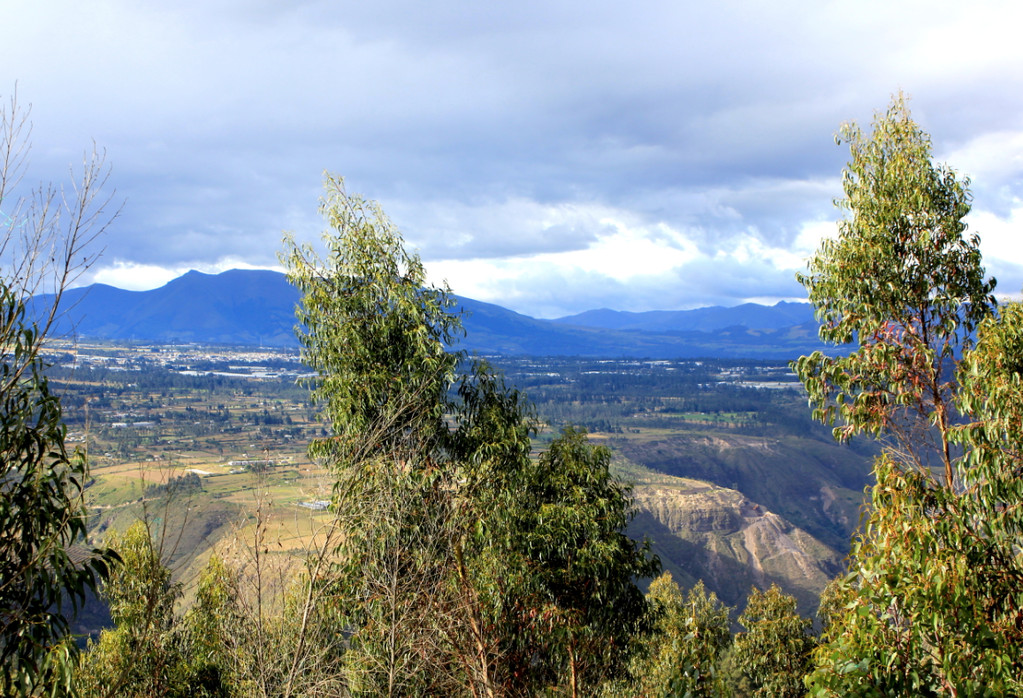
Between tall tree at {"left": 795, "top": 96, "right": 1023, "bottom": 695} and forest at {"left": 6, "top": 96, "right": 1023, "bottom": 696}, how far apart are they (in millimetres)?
24

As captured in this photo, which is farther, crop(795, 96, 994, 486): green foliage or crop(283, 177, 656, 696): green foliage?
crop(283, 177, 656, 696): green foliage

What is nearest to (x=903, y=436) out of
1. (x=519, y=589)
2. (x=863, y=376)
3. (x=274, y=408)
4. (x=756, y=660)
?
(x=863, y=376)

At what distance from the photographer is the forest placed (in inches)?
203

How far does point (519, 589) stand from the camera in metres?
10.5

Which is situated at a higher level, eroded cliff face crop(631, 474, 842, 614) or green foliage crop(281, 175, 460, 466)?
green foliage crop(281, 175, 460, 466)

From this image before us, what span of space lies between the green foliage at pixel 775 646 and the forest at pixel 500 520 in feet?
27.9

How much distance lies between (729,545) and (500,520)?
318 feet

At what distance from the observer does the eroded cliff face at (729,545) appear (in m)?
91.4

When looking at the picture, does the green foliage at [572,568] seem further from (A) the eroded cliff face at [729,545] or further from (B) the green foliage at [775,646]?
(A) the eroded cliff face at [729,545]

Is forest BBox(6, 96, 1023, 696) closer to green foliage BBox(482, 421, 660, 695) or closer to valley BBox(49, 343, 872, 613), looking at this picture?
green foliage BBox(482, 421, 660, 695)

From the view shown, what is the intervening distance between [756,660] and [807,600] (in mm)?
74798

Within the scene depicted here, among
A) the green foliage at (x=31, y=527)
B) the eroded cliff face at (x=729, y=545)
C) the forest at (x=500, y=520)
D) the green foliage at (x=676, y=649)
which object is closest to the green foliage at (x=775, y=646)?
the green foliage at (x=676, y=649)

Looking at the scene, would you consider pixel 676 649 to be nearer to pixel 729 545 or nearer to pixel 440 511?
pixel 440 511

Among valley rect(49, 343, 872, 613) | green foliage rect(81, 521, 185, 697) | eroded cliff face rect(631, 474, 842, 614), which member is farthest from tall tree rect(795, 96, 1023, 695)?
eroded cliff face rect(631, 474, 842, 614)
